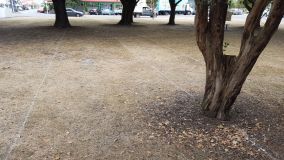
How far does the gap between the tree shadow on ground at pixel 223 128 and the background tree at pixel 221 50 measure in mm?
383

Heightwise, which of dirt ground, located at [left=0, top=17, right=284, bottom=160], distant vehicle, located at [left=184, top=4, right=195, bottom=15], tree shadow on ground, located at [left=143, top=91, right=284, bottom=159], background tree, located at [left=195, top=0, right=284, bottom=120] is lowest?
distant vehicle, located at [left=184, top=4, right=195, bottom=15]

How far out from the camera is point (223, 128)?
224 inches

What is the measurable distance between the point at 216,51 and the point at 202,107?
1134 millimetres

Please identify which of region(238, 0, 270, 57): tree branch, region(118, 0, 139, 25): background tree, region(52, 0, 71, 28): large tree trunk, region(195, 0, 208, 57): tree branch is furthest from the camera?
region(118, 0, 139, 25): background tree

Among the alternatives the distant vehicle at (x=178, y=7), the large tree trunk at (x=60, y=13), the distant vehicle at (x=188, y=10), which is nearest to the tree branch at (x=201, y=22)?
the large tree trunk at (x=60, y=13)

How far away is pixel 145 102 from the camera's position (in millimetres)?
7117

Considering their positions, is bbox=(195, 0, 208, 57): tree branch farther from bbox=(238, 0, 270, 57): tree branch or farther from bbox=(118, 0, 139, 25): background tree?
bbox=(118, 0, 139, 25): background tree

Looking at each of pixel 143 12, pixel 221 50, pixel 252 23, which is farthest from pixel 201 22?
pixel 143 12

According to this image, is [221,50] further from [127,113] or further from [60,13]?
[60,13]

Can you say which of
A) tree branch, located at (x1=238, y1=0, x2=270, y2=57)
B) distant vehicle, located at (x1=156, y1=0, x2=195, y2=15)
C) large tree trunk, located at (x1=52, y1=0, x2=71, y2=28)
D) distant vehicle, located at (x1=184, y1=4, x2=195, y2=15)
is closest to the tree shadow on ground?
tree branch, located at (x1=238, y1=0, x2=270, y2=57)

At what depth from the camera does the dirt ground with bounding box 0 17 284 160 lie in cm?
495

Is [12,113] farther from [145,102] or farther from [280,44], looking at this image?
[280,44]

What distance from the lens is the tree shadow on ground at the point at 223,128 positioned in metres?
4.98

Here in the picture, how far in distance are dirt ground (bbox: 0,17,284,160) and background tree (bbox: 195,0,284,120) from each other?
0.43 m
